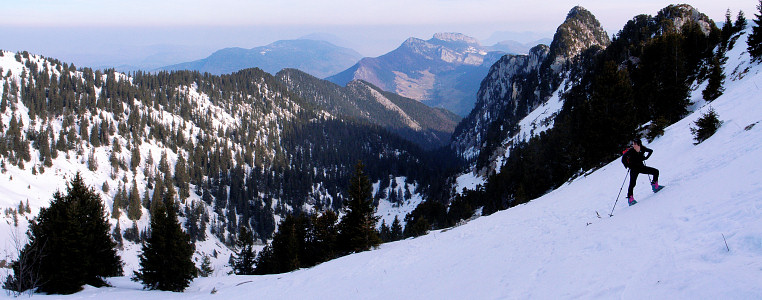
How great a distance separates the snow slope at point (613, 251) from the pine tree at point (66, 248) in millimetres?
1335

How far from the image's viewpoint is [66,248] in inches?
821

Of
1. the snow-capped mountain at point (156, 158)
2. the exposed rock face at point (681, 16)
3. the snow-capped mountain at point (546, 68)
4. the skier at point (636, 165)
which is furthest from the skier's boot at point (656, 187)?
the snow-capped mountain at point (546, 68)

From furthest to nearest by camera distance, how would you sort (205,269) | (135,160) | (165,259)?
(135,160) < (205,269) < (165,259)

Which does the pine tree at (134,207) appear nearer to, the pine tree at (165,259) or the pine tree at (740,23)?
the pine tree at (165,259)

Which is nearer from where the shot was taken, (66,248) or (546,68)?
(66,248)

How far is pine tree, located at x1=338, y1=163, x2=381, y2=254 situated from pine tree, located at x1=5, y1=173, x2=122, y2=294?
60.5 ft

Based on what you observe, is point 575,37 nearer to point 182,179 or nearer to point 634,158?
point 634,158

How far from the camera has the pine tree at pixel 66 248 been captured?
20.4 metres

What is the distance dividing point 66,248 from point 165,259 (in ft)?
17.8

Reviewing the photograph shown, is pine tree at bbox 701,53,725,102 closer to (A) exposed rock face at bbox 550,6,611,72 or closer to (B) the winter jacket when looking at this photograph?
(B) the winter jacket

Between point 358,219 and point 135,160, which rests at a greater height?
point 358,219

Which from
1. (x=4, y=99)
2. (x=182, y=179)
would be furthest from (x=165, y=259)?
(x=4, y=99)

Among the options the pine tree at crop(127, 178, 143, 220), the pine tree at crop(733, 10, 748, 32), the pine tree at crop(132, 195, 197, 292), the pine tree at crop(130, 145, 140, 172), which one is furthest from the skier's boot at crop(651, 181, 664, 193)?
the pine tree at crop(130, 145, 140, 172)

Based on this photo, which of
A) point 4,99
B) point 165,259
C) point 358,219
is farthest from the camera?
point 4,99
